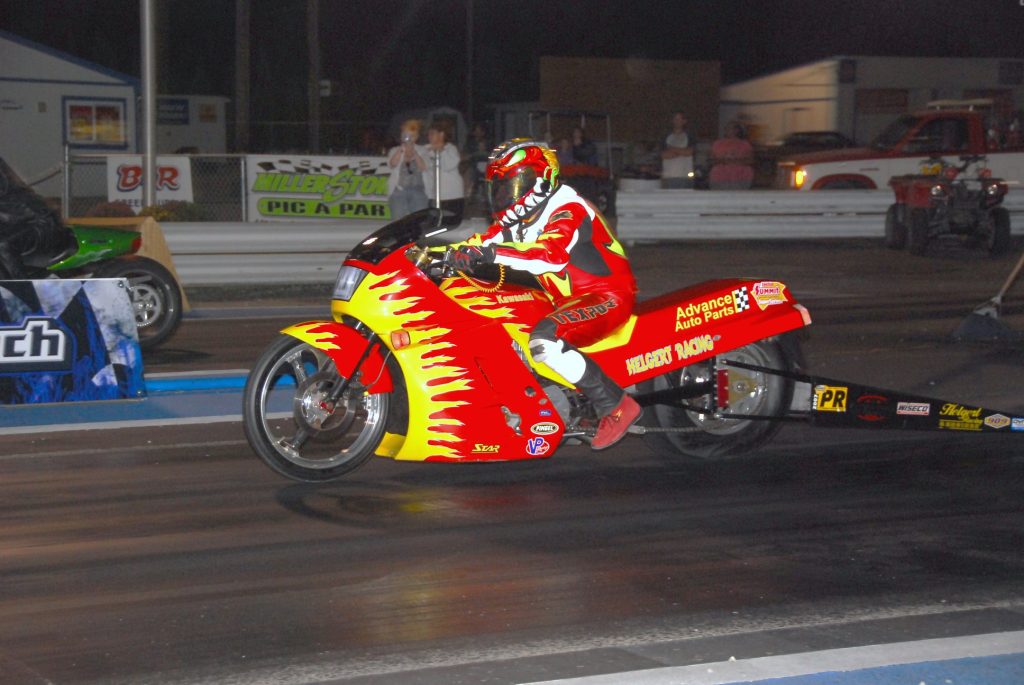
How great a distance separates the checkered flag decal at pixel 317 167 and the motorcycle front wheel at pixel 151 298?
9.97 meters

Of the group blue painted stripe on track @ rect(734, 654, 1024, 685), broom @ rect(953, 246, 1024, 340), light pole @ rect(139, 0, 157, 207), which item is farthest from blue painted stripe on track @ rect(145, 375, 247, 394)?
light pole @ rect(139, 0, 157, 207)

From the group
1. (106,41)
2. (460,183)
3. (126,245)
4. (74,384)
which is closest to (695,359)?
(74,384)

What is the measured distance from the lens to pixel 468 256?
676 centimetres

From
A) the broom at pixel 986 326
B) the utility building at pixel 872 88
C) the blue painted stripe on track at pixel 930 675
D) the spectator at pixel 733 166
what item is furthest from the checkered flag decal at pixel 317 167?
the utility building at pixel 872 88

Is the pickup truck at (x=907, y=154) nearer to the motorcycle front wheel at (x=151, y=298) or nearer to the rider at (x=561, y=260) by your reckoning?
the motorcycle front wheel at (x=151, y=298)

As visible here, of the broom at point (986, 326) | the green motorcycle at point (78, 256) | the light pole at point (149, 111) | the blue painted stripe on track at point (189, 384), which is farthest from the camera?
the light pole at point (149, 111)

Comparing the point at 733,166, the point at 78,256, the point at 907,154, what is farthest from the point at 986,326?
the point at 907,154

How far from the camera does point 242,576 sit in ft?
18.7

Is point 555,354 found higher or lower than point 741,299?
lower

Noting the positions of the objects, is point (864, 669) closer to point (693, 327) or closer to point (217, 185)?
point (693, 327)

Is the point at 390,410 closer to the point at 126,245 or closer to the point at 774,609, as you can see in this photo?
the point at 774,609

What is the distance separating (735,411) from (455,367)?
1754mm

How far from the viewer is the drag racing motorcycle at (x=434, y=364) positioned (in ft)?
22.4

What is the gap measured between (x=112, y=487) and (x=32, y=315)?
7.58 feet
